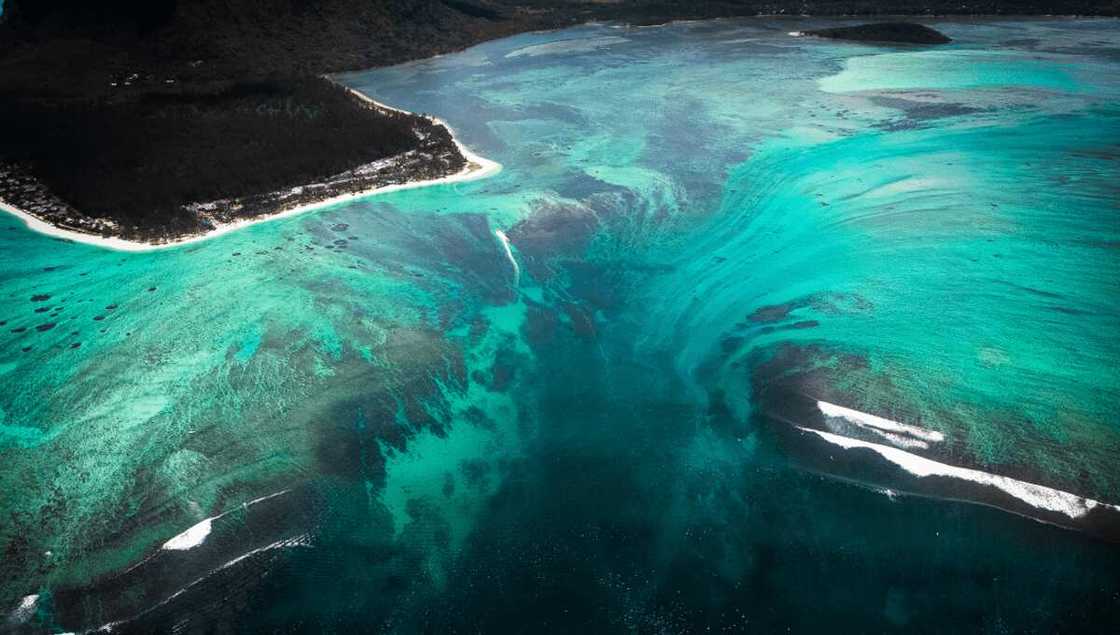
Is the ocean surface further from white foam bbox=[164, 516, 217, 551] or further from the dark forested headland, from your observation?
the dark forested headland

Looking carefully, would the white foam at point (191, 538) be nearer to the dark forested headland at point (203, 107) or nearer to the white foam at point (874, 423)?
the white foam at point (874, 423)

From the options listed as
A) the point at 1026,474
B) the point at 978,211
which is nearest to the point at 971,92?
the point at 978,211

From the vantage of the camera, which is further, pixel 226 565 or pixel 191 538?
pixel 191 538

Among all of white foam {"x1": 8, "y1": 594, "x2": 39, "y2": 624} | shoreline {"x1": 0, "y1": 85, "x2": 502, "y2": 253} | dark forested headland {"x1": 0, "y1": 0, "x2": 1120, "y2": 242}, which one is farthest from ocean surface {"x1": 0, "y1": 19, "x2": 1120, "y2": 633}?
dark forested headland {"x1": 0, "y1": 0, "x2": 1120, "y2": 242}

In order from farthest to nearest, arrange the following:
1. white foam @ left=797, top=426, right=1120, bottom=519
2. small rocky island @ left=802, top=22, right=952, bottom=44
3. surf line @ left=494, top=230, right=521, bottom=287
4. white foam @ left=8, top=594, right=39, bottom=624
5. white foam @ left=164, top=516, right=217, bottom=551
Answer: small rocky island @ left=802, top=22, right=952, bottom=44, surf line @ left=494, top=230, right=521, bottom=287, white foam @ left=797, top=426, right=1120, bottom=519, white foam @ left=164, top=516, right=217, bottom=551, white foam @ left=8, top=594, right=39, bottom=624

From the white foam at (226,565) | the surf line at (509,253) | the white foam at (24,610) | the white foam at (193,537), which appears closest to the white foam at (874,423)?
the surf line at (509,253)

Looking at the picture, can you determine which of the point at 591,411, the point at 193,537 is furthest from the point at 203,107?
the point at 591,411

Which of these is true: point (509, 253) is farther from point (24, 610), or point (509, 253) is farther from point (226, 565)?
point (24, 610)
